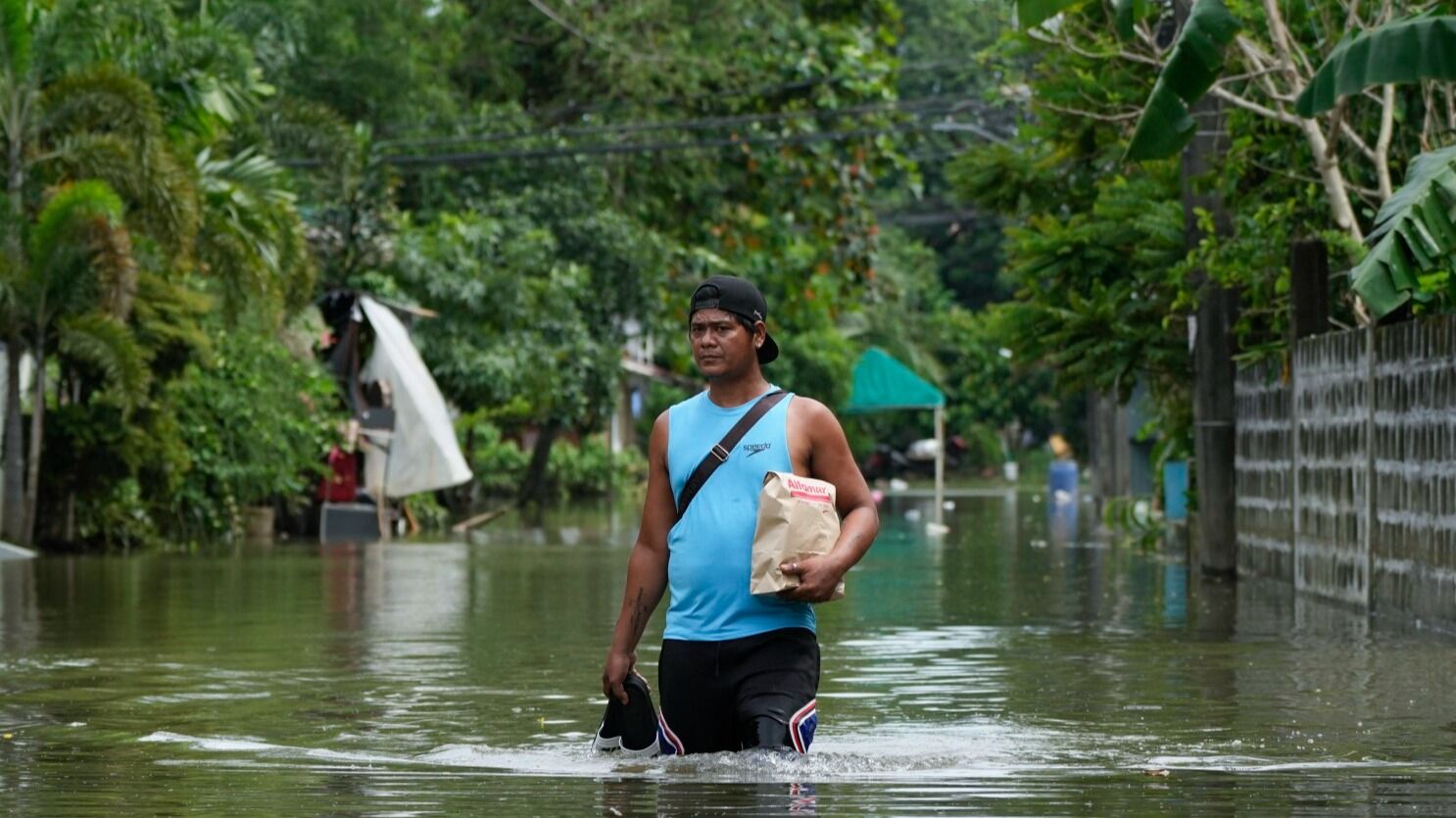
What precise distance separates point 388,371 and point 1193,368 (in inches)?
601

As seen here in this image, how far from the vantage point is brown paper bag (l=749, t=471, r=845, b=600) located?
7355 millimetres

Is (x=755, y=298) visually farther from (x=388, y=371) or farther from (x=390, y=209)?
(x=390, y=209)

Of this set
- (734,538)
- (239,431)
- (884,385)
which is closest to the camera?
→ (734,538)

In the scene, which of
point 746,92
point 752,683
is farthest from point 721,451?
point 746,92

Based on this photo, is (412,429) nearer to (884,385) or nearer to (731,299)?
(884,385)

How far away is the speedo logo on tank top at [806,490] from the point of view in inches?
291

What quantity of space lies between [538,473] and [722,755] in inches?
1473

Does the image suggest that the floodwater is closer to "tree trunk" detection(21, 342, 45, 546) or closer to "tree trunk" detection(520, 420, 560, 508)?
"tree trunk" detection(21, 342, 45, 546)

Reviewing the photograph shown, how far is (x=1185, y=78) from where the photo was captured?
47.9 feet

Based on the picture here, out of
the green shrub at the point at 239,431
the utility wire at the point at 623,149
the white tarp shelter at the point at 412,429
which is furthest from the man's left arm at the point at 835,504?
the utility wire at the point at 623,149

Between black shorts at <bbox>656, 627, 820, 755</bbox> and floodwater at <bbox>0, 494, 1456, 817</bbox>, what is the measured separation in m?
0.11

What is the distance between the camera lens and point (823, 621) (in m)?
16.0

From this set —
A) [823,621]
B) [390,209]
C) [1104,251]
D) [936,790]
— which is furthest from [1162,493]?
[936,790]

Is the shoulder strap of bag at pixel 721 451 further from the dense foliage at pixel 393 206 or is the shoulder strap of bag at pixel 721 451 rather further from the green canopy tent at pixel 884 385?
the green canopy tent at pixel 884 385
